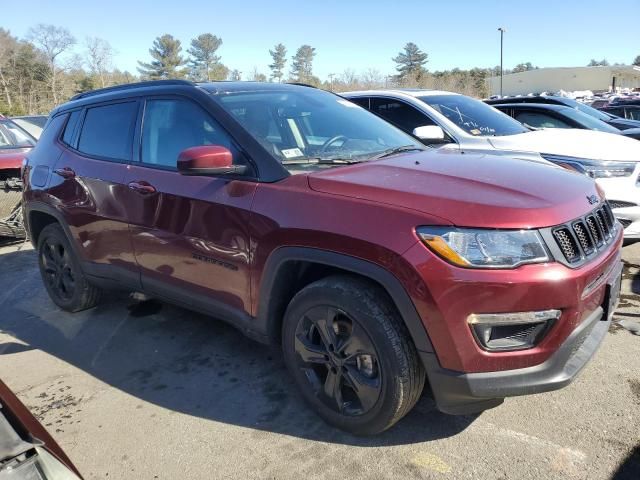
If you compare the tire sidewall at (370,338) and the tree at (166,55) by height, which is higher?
the tree at (166,55)

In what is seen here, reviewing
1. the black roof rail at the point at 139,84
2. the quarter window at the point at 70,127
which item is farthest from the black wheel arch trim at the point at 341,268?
the quarter window at the point at 70,127

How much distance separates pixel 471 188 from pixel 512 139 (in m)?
3.41

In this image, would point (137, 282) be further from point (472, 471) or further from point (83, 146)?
point (472, 471)

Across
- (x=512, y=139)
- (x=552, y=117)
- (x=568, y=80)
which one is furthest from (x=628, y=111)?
(x=568, y=80)

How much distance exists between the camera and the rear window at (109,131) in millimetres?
3650

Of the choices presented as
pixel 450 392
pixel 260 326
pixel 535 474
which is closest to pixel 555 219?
pixel 450 392

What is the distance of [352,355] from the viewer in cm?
251

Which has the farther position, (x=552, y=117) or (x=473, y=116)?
(x=552, y=117)

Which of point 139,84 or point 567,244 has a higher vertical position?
point 139,84

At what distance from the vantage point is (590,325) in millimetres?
2318

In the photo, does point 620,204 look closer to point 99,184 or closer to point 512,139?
point 512,139

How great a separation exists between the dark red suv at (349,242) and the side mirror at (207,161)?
0.03 feet

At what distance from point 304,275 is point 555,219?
1235 mm

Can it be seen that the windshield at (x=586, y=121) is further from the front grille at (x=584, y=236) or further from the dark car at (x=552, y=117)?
the front grille at (x=584, y=236)
